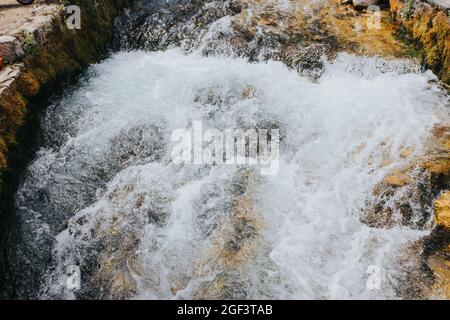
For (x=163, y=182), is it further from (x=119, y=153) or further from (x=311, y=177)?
(x=311, y=177)

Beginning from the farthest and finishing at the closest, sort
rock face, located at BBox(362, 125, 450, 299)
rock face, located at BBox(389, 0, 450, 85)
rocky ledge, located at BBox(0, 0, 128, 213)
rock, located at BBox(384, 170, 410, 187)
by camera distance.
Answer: rock face, located at BBox(389, 0, 450, 85) → rocky ledge, located at BBox(0, 0, 128, 213) → rock, located at BBox(384, 170, 410, 187) → rock face, located at BBox(362, 125, 450, 299)

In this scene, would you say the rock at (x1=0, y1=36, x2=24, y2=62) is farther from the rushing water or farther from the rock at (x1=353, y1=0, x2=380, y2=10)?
the rock at (x1=353, y1=0, x2=380, y2=10)

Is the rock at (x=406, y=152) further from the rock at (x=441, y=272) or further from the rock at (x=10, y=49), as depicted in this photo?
the rock at (x=10, y=49)

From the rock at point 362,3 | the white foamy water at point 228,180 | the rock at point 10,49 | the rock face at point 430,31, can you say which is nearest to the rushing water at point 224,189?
the white foamy water at point 228,180

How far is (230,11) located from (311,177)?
5.71m

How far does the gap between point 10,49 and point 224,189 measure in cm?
441

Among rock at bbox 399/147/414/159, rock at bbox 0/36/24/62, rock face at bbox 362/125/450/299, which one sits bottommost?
rock face at bbox 362/125/450/299

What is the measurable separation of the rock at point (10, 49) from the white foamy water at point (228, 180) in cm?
114

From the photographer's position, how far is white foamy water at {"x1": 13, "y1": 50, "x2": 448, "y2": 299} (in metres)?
5.21

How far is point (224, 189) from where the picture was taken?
243 inches

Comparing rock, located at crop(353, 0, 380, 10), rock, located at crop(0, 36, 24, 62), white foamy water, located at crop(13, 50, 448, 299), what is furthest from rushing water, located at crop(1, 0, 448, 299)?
rock, located at crop(353, 0, 380, 10)

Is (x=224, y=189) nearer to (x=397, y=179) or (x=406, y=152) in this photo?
(x=397, y=179)

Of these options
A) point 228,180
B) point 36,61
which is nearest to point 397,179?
point 228,180

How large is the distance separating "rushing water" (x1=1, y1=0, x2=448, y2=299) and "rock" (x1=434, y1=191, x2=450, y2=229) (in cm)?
42
